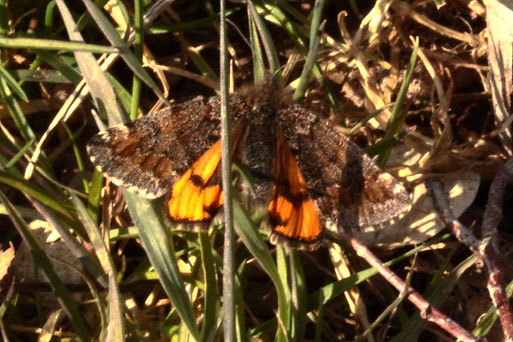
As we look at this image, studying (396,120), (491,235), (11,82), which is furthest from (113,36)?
(491,235)

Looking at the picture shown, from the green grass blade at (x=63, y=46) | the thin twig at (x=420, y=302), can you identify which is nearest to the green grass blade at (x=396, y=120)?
the thin twig at (x=420, y=302)

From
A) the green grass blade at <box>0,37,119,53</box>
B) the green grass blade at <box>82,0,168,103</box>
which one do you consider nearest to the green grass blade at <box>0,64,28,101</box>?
the green grass blade at <box>0,37,119,53</box>

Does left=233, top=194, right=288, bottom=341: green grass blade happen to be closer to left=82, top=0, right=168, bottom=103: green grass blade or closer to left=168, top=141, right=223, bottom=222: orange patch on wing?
left=168, top=141, right=223, bottom=222: orange patch on wing

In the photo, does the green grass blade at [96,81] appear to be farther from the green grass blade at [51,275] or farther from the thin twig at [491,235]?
the thin twig at [491,235]

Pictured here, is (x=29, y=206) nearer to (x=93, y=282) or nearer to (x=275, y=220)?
(x=93, y=282)

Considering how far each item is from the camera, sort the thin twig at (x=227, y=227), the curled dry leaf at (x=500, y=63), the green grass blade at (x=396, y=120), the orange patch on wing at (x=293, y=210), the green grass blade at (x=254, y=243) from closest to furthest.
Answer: the thin twig at (x=227, y=227) < the green grass blade at (x=254, y=243) < the orange patch on wing at (x=293, y=210) < the green grass blade at (x=396, y=120) < the curled dry leaf at (x=500, y=63)
